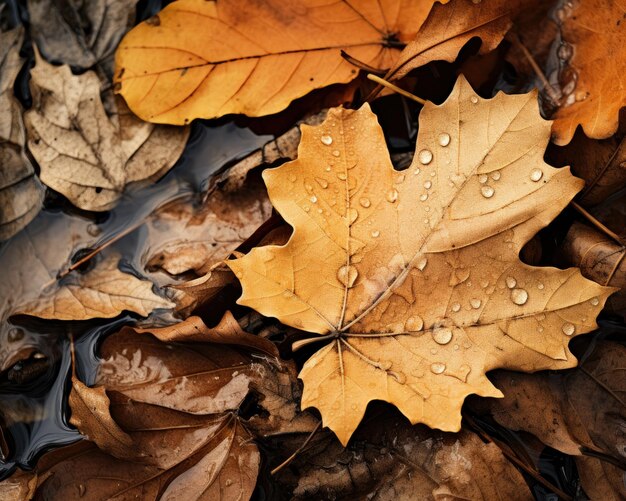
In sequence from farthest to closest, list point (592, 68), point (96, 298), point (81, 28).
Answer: point (81, 28)
point (96, 298)
point (592, 68)

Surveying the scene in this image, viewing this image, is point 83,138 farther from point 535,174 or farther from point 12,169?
point 535,174

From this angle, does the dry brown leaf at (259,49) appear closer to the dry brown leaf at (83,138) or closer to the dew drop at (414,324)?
the dry brown leaf at (83,138)

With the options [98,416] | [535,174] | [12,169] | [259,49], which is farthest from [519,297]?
[12,169]

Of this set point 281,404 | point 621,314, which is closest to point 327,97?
point 281,404

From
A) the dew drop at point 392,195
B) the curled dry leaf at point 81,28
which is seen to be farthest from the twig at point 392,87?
the curled dry leaf at point 81,28

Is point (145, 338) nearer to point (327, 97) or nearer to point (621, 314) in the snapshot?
point (327, 97)

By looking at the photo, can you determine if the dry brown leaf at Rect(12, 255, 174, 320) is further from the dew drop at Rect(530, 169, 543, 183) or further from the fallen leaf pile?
the dew drop at Rect(530, 169, 543, 183)
